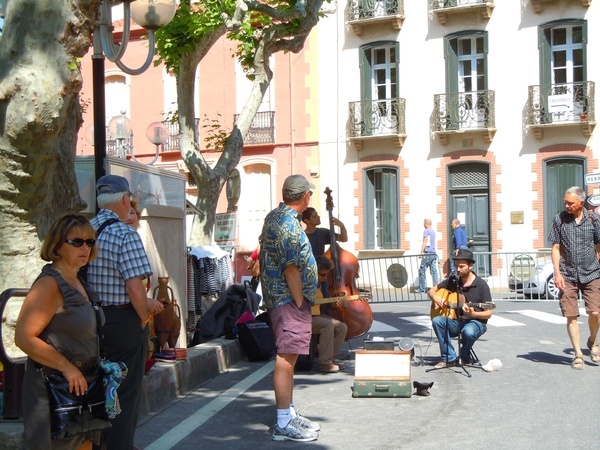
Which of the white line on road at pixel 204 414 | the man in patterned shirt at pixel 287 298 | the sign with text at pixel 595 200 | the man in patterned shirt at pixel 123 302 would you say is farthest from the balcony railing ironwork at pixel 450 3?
the man in patterned shirt at pixel 123 302

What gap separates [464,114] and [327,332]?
18405mm

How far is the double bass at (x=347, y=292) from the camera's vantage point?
31.5 feet

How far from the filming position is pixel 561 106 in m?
25.1

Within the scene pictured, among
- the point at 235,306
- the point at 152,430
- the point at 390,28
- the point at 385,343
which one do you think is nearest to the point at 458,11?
the point at 390,28

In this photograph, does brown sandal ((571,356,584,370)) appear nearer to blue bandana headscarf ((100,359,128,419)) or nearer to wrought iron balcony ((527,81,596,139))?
blue bandana headscarf ((100,359,128,419))

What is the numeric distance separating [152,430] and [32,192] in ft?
6.59

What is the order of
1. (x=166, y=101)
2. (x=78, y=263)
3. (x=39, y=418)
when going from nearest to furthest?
(x=39, y=418)
(x=78, y=263)
(x=166, y=101)

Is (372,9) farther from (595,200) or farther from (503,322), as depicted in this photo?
(503,322)

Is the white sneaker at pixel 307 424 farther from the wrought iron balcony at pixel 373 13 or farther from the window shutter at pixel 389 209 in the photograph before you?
the wrought iron balcony at pixel 373 13

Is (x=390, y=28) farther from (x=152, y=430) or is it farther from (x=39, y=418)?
(x=39, y=418)

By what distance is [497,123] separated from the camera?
26.0 m

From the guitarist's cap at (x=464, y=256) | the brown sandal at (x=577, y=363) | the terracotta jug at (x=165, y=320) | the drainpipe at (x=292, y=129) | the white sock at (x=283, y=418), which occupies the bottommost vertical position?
the brown sandal at (x=577, y=363)

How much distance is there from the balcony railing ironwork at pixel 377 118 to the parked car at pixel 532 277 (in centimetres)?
720

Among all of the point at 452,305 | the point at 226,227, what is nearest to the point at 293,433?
the point at 452,305
